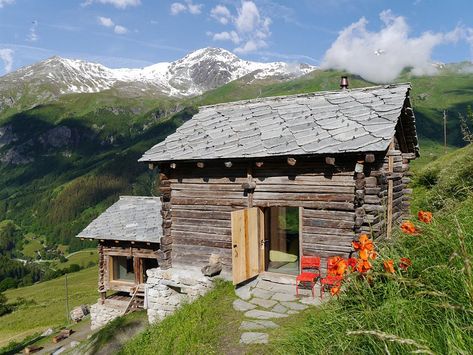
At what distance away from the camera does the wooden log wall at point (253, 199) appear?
10.3 metres

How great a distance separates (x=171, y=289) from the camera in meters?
12.7

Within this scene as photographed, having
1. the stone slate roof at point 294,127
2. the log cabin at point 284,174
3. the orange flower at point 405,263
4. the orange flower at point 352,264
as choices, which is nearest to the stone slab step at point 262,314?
the log cabin at point 284,174

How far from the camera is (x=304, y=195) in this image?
425 inches

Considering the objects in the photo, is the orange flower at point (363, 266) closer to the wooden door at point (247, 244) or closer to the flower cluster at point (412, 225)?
the flower cluster at point (412, 225)

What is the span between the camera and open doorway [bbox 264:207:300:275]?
1273 centimetres

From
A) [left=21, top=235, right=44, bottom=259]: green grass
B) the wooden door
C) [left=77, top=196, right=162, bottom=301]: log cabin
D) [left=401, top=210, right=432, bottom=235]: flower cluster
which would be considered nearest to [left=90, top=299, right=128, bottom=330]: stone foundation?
[left=77, top=196, right=162, bottom=301]: log cabin

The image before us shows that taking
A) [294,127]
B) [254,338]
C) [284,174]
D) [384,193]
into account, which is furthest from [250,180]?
[254,338]

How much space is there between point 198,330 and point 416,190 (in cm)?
1747

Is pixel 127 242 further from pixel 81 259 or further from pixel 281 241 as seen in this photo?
pixel 81 259

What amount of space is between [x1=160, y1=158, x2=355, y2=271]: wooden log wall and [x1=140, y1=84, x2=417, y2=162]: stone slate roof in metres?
0.51

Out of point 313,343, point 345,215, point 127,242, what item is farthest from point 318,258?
point 127,242

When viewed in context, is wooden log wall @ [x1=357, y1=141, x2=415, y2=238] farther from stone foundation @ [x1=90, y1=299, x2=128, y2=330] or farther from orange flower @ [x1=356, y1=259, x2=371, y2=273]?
stone foundation @ [x1=90, y1=299, x2=128, y2=330]

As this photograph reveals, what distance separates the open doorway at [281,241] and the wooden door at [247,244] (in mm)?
707

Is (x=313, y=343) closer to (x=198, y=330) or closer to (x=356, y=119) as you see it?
(x=198, y=330)
